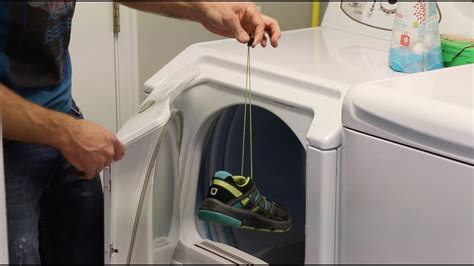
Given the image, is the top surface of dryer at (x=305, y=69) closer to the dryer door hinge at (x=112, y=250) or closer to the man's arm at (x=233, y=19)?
the man's arm at (x=233, y=19)

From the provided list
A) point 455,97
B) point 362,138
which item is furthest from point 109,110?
point 455,97

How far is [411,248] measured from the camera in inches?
48.7

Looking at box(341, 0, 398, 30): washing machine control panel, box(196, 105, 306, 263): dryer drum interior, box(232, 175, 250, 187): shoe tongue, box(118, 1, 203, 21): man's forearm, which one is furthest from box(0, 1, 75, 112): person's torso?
box(341, 0, 398, 30): washing machine control panel

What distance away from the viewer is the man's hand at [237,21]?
1410mm

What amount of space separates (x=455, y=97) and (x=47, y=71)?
2.18 ft

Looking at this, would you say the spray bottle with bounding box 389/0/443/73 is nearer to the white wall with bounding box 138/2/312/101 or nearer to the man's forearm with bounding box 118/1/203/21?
the man's forearm with bounding box 118/1/203/21

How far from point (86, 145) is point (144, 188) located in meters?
0.36

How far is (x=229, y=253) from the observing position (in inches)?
64.4

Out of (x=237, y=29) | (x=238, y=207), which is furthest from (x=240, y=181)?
(x=237, y=29)

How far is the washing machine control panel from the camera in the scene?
1.83 metres

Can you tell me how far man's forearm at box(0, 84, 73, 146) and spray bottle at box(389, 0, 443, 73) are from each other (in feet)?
2.32

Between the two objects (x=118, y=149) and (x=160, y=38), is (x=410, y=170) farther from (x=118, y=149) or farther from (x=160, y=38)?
(x=160, y=38)

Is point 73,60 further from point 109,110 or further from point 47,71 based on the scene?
point 47,71

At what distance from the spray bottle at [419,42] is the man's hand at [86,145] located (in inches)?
25.2
